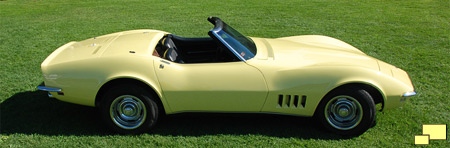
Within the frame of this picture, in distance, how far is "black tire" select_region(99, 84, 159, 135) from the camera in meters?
3.84

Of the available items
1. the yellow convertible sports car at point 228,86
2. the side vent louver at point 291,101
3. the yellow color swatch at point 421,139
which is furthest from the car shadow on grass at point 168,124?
the yellow color swatch at point 421,139

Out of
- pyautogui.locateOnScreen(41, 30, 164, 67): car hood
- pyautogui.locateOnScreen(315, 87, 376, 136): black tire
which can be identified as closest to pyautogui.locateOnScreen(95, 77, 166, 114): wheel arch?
pyautogui.locateOnScreen(41, 30, 164, 67): car hood

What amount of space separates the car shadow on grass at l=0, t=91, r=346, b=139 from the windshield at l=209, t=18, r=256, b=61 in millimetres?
755

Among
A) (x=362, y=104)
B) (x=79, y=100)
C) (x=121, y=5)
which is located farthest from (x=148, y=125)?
(x=121, y=5)

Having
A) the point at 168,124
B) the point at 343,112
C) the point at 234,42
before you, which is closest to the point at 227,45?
the point at 234,42

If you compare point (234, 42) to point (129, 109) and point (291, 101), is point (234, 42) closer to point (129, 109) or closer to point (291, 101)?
point (291, 101)

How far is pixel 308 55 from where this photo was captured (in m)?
4.21

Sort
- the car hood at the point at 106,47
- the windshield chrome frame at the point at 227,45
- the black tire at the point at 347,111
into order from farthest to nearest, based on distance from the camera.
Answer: the car hood at the point at 106,47, the windshield chrome frame at the point at 227,45, the black tire at the point at 347,111

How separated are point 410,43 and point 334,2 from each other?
16.0 feet

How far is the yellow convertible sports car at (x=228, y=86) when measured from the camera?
3.82 meters

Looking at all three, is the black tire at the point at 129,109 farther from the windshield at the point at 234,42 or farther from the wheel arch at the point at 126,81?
the windshield at the point at 234,42

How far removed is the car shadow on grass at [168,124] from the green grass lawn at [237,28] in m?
0.01

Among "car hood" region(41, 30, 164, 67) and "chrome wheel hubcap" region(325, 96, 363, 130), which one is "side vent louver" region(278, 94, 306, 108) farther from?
"car hood" region(41, 30, 164, 67)

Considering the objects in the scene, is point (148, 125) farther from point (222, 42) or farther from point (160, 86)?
point (222, 42)
